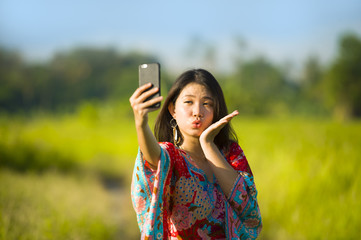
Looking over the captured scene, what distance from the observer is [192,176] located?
5.43 ft

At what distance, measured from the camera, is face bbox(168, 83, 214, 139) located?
1.70 m

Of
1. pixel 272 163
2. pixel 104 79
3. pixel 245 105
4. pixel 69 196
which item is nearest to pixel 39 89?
pixel 104 79

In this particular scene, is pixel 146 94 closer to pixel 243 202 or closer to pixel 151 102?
pixel 151 102

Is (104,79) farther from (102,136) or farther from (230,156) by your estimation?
(230,156)

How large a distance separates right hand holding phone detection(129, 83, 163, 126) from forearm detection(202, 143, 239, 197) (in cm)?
43

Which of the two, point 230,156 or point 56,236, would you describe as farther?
point 56,236

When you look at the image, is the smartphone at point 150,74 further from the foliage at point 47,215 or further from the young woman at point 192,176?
the foliage at point 47,215

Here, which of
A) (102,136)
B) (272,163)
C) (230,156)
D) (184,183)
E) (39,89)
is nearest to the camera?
(184,183)

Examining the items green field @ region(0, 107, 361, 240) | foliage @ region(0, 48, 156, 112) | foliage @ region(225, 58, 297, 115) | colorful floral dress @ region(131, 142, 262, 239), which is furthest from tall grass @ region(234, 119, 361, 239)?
foliage @ region(0, 48, 156, 112)

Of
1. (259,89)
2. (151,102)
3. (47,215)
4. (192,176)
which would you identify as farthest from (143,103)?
(259,89)

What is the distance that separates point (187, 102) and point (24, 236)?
2.51 metres

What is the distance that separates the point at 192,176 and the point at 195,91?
0.44 meters

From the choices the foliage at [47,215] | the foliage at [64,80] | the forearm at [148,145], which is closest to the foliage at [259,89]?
the foliage at [64,80]

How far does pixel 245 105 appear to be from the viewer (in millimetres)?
14883
